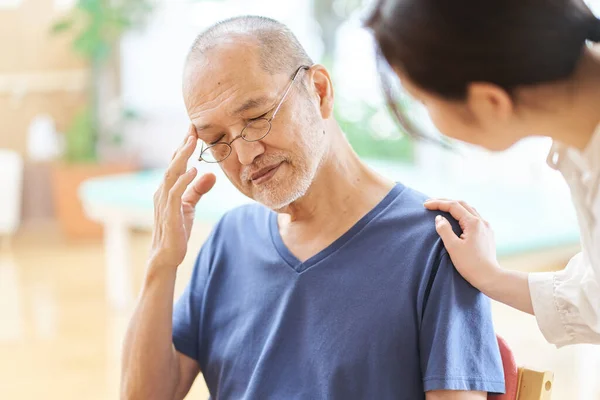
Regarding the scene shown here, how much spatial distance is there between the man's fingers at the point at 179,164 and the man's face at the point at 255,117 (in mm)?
29

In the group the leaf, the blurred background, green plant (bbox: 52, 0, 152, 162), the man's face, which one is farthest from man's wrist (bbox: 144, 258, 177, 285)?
the leaf

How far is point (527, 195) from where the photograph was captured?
356 cm

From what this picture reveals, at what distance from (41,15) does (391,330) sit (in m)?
5.62

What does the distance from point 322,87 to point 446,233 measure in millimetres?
406

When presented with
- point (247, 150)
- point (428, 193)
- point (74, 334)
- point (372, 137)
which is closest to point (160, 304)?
point (247, 150)

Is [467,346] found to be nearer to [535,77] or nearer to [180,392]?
[535,77]

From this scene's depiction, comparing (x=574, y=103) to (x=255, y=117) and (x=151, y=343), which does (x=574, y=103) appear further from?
(x=151, y=343)

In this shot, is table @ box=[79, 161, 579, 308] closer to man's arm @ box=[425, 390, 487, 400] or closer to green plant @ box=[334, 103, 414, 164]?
green plant @ box=[334, 103, 414, 164]

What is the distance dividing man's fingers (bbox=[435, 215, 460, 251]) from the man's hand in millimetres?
471

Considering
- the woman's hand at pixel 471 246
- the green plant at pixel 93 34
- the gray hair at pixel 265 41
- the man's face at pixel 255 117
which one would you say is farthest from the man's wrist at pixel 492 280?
the green plant at pixel 93 34

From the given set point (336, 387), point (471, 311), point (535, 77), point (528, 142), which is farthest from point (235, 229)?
point (528, 142)

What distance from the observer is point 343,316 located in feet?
4.66

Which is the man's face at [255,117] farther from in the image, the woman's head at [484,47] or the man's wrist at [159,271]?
the woman's head at [484,47]

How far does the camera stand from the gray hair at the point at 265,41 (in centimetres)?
147
